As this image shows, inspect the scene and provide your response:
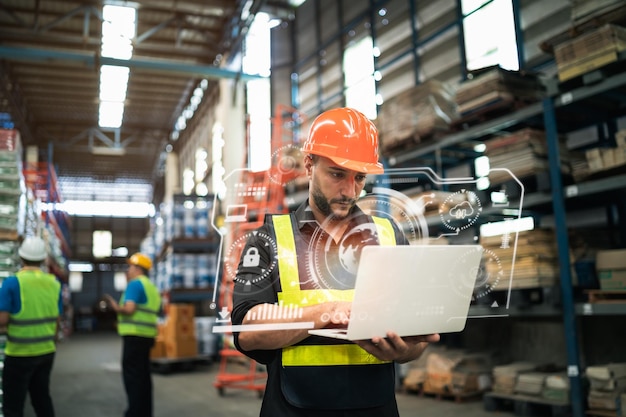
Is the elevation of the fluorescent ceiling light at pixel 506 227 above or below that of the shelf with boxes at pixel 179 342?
above

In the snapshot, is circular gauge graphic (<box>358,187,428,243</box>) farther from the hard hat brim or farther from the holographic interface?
the hard hat brim

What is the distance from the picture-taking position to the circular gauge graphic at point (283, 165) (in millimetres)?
1946

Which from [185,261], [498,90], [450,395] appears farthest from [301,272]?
[185,261]

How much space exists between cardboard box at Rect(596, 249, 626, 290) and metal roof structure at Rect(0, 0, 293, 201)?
7391mm

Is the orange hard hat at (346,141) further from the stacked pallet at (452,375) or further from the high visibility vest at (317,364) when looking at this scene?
the stacked pallet at (452,375)

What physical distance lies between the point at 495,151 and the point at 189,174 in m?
16.6

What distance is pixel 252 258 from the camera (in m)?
1.66

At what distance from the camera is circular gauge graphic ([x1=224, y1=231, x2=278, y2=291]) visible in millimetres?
1628

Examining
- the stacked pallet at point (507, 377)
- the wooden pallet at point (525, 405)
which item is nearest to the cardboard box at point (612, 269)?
the wooden pallet at point (525, 405)

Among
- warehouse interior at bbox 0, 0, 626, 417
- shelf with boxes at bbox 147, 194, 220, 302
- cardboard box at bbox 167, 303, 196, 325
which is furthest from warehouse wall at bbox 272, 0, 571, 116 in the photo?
cardboard box at bbox 167, 303, 196, 325

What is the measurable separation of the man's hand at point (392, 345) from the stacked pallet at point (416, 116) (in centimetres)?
459

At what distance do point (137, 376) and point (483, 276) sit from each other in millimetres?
4475

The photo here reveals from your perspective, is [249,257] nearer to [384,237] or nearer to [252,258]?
[252,258]
